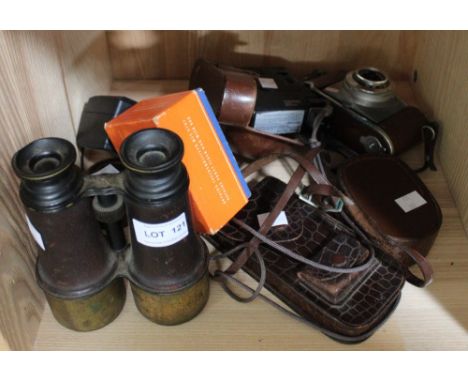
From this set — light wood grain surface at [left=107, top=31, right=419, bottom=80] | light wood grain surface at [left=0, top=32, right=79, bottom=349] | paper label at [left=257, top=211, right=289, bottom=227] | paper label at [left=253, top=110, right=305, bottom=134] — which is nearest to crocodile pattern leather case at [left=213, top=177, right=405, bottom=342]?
paper label at [left=257, top=211, right=289, bottom=227]

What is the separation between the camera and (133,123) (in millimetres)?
557

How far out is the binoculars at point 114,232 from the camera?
46 cm

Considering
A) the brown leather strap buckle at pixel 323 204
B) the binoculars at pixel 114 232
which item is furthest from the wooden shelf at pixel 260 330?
the brown leather strap buckle at pixel 323 204

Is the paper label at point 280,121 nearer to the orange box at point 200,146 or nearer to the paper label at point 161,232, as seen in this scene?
the orange box at point 200,146

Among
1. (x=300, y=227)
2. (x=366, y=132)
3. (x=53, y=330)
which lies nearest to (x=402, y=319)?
(x=300, y=227)

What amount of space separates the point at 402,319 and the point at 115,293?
32 cm

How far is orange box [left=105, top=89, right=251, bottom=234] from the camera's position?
0.55 m

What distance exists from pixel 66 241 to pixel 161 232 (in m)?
0.09

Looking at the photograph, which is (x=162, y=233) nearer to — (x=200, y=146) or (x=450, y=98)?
(x=200, y=146)

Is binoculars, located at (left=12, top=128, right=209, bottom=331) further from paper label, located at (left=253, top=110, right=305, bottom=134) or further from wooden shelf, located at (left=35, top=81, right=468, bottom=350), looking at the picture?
paper label, located at (left=253, top=110, right=305, bottom=134)

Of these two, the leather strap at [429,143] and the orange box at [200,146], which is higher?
the orange box at [200,146]

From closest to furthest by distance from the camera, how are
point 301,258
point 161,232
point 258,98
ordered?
1. point 161,232
2. point 301,258
3. point 258,98

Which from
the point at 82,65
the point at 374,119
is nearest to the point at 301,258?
the point at 374,119

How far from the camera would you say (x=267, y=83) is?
78cm
